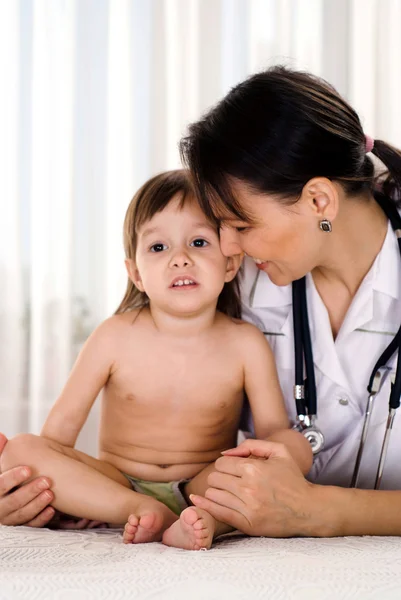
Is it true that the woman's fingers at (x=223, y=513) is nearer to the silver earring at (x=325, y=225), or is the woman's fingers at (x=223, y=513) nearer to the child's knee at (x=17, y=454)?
the child's knee at (x=17, y=454)

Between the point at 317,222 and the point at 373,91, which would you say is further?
the point at 373,91

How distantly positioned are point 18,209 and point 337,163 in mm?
1626

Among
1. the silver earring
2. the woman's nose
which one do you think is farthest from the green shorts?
the silver earring

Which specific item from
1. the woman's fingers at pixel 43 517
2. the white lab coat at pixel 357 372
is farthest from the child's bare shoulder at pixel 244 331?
the woman's fingers at pixel 43 517

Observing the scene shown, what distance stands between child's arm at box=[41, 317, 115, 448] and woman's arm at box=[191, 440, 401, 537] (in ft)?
1.29

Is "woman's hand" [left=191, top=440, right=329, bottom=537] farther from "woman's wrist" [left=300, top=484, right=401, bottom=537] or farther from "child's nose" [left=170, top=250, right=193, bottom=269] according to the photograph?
"child's nose" [left=170, top=250, right=193, bottom=269]

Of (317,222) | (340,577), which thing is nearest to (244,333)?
(317,222)

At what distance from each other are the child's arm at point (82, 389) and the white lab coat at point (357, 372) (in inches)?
18.2

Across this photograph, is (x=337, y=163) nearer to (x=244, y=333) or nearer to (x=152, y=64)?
(x=244, y=333)

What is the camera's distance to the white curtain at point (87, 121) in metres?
2.77

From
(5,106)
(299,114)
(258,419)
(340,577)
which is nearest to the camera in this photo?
(340,577)

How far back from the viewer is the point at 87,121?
280cm

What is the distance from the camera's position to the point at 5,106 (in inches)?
109

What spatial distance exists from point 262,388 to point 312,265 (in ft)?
0.97
